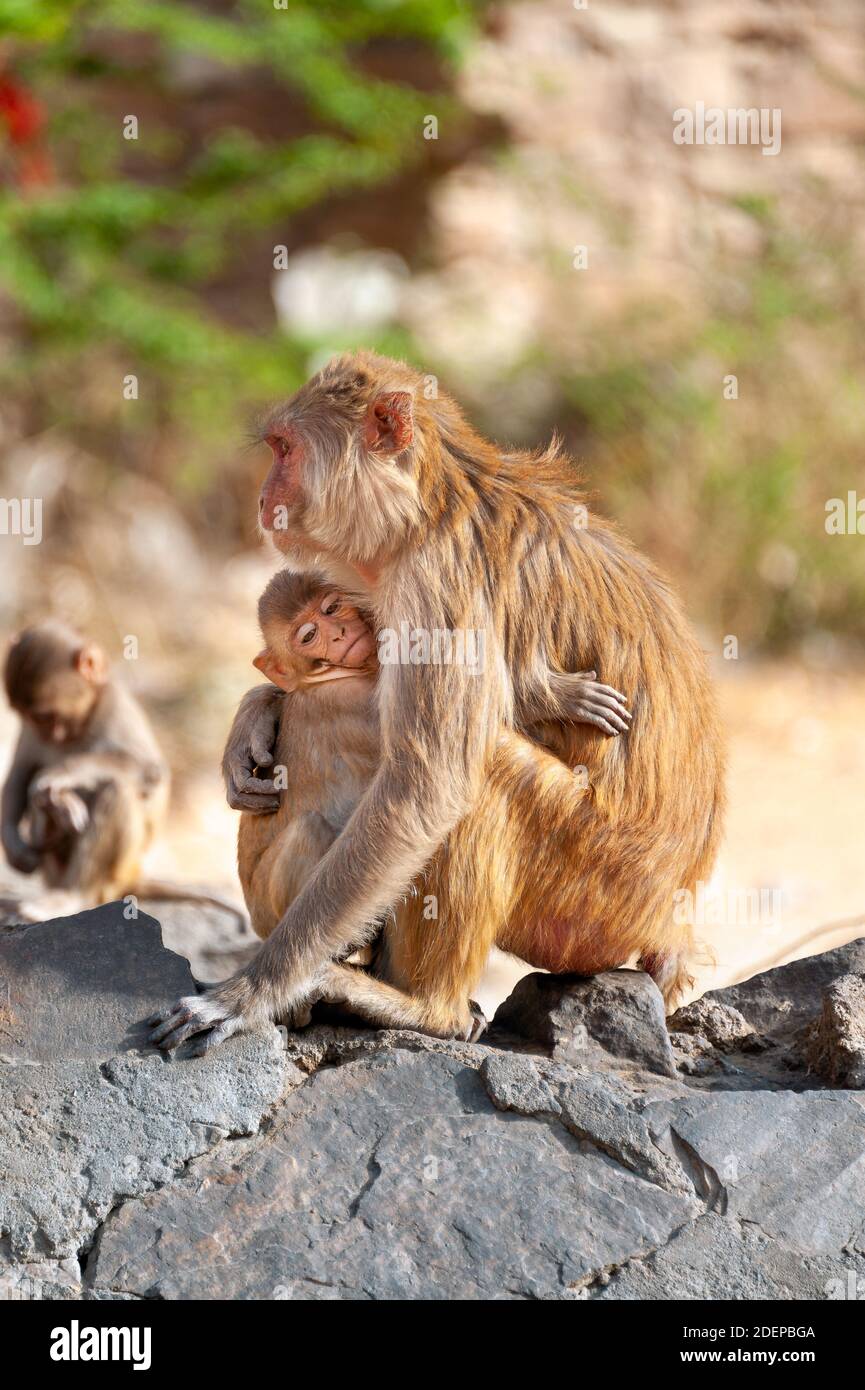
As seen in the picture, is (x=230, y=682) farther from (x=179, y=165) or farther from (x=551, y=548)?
(x=551, y=548)

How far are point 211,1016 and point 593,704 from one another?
142cm

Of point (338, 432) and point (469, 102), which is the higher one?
point (469, 102)

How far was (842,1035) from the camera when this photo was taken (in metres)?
4.66

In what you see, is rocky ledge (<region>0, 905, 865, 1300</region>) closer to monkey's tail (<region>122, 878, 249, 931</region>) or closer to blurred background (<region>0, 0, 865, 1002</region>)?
monkey's tail (<region>122, 878, 249, 931</region>)

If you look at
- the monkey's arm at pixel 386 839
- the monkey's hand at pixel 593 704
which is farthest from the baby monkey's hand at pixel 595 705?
the monkey's arm at pixel 386 839

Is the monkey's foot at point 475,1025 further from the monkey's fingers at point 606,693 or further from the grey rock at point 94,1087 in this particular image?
the monkey's fingers at point 606,693

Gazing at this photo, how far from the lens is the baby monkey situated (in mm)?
4766

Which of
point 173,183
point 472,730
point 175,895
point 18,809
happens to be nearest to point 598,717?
point 472,730

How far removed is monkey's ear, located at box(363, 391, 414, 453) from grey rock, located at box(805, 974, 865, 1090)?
2120 millimetres

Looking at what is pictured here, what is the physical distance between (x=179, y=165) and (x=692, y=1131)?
17.6 meters

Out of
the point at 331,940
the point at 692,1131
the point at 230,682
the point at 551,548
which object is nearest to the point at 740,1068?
the point at 692,1131

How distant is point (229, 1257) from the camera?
4055 mm

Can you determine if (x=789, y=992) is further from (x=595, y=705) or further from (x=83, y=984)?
(x=83, y=984)

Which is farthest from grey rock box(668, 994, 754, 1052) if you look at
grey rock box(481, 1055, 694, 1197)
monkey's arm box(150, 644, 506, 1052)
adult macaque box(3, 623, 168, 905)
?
adult macaque box(3, 623, 168, 905)
